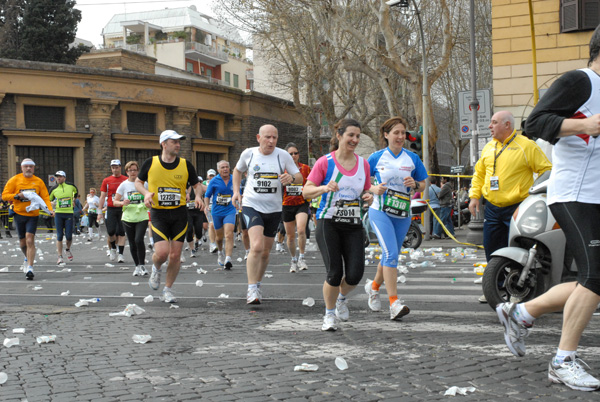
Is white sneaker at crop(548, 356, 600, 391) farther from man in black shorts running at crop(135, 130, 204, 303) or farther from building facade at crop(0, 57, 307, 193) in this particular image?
building facade at crop(0, 57, 307, 193)

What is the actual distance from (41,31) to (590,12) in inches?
1294

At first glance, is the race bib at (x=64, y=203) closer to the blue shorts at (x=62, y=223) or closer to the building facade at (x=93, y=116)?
the blue shorts at (x=62, y=223)

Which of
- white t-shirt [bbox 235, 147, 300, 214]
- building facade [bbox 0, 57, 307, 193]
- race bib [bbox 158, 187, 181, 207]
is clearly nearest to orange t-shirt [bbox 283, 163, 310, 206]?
white t-shirt [bbox 235, 147, 300, 214]

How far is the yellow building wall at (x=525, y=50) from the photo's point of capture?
19.9 m

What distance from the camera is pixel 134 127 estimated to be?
36281 millimetres

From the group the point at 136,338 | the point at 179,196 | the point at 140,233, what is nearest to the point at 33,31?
the point at 140,233

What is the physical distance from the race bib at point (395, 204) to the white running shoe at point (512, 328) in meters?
2.59

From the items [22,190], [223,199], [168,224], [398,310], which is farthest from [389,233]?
[22,190]

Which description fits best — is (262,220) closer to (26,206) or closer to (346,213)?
(346,213)

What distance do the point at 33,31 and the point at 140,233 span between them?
116 ft

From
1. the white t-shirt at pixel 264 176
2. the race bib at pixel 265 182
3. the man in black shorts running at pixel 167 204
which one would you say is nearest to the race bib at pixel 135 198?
the man in black shorts running at pixel 167 204

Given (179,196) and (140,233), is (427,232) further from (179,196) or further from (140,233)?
→ (179,196)

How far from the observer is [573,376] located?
4.21m

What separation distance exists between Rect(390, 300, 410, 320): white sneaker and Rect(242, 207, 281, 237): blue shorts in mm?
2125
